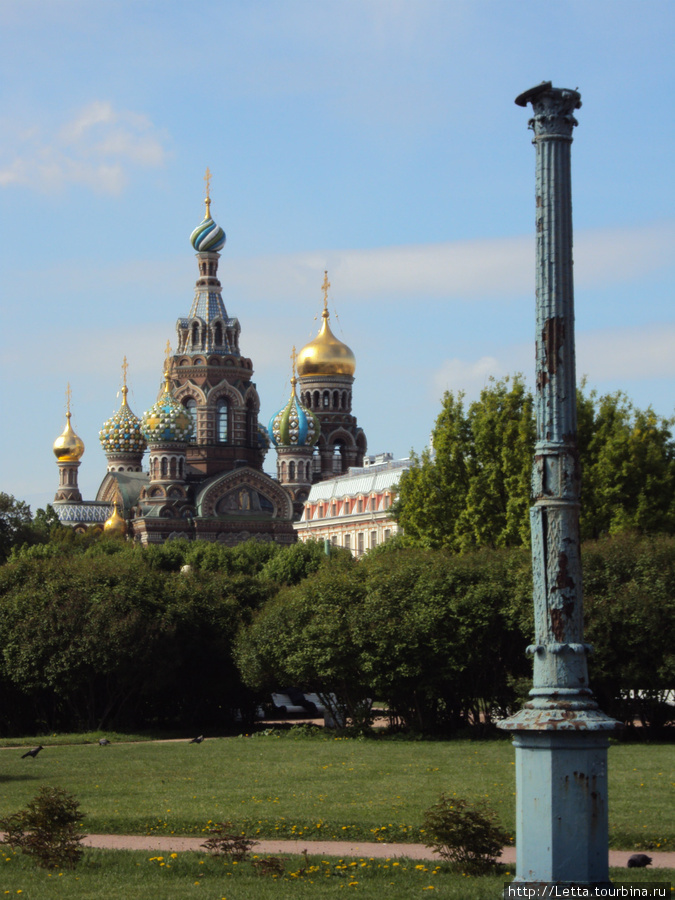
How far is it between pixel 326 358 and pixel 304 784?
87739mm

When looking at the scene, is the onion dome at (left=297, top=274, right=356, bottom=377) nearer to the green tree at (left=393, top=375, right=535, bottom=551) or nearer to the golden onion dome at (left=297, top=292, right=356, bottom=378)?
the golden onion dome at (left=297, top=292, right=356, bottom=378)

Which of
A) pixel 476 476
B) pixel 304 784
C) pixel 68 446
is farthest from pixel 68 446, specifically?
pixel 304 784

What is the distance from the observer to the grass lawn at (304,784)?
50.5 feet

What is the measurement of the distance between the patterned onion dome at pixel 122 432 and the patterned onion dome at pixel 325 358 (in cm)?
1435

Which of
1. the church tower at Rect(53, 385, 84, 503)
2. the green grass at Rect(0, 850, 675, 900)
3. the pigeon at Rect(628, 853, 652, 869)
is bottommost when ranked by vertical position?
the green grass at Rect(0, 850, 675, 900)

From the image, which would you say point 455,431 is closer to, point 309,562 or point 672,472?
point 672,472

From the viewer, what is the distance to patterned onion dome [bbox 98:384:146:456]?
339 ft

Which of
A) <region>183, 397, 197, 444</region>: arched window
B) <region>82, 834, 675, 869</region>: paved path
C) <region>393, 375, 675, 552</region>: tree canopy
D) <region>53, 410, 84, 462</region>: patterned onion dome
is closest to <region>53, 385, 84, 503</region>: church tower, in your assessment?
<region>53, 410, 84, 462</region>: patterned onion dome

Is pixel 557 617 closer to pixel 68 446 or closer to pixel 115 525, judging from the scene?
pixel 115 525

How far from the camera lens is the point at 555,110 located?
34.2 feet

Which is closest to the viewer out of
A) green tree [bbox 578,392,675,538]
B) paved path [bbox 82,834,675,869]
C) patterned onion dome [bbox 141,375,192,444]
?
paved path [bbox 82,834,675,869]

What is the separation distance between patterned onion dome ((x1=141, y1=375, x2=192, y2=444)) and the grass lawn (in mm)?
62914

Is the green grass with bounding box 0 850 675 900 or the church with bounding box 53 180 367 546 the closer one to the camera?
the green grass with bounding box 0 850 675 900

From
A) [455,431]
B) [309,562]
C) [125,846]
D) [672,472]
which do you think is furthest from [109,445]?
[125,846]
